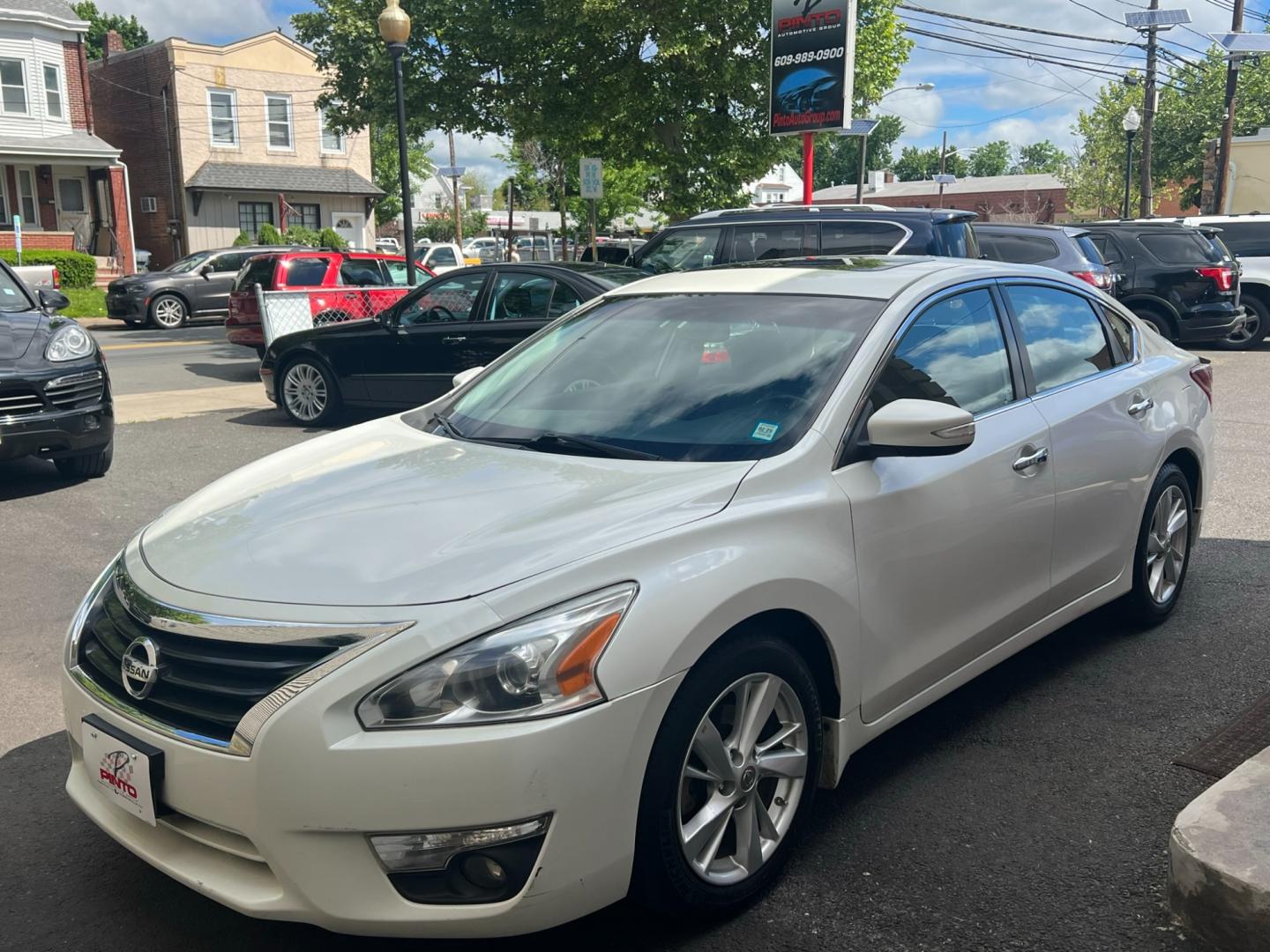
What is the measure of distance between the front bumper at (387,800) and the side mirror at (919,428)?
1132mm

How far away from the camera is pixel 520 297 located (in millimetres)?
10031

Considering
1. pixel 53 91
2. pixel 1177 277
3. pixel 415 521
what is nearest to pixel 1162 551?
pixel 415 521

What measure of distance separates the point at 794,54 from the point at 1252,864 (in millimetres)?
14547

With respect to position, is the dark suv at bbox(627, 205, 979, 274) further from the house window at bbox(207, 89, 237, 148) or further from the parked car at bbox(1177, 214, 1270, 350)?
the house window at bbox(207, 89, 237, 148)

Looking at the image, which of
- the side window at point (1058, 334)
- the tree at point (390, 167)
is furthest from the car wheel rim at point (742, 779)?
the tree at point (390, 167)

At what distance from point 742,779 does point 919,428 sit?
3.55 feet

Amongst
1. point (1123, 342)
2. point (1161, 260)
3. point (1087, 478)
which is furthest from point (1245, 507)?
point (1161, 260)

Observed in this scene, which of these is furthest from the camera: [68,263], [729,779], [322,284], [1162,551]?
[68,263]

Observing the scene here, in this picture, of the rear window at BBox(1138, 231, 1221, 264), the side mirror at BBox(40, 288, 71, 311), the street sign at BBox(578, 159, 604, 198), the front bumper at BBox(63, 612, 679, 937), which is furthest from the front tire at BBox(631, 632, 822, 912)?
the rear window at BBox(1138, 231, 1221, 264)

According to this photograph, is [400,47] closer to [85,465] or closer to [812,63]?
[812,63]

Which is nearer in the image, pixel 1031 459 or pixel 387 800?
pixel 387 800

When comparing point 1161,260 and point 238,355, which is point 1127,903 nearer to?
point 1161,260

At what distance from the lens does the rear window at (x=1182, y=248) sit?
16047 millimetres

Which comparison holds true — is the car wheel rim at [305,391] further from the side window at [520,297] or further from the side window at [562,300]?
the side window at [562,300]
